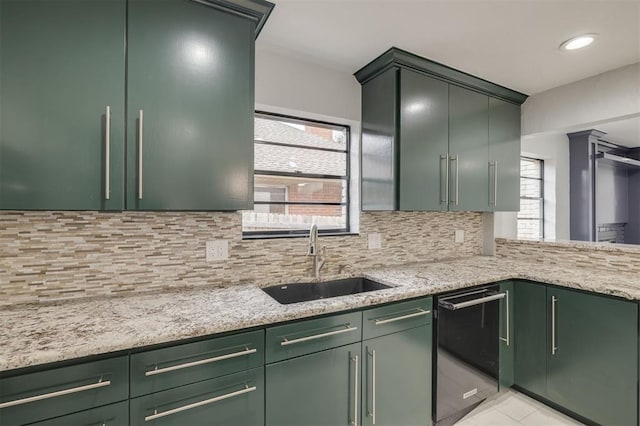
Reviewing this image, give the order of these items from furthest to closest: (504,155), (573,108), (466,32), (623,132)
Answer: (623,132) < (504,155) < (573,108) < (466,32)

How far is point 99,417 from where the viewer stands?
1.05 m

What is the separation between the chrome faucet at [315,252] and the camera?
199 cm

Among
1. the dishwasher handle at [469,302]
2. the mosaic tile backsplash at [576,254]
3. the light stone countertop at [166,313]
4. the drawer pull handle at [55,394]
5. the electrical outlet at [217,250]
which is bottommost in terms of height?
the drawer pull handle at [55,394]

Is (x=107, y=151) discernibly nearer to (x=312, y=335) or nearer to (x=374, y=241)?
(x=312, y=335)

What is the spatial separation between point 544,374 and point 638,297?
798 mm

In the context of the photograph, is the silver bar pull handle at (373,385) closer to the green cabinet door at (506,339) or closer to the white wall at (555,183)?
the green cabinet door at (506,339)

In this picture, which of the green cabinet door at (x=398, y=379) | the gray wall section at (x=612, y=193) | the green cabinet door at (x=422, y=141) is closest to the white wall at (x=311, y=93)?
the green cabinet door at (x=422, y=141)

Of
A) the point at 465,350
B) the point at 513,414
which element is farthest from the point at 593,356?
the point at 465,350

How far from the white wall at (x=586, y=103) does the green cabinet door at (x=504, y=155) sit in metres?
0.18

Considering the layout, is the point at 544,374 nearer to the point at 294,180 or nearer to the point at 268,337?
the point at 268,337

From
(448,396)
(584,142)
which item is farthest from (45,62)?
(584,142)

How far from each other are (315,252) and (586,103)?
2.50 m

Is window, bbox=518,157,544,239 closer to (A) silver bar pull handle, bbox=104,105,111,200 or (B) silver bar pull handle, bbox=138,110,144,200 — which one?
(B) silver bar pull handle, bbox=138,110,144,200

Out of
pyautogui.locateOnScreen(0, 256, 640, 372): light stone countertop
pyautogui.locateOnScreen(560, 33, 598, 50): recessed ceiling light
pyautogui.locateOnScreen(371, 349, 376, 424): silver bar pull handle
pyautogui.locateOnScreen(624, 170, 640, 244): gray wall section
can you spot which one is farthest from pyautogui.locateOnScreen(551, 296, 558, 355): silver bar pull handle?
pyautogui.locateOnScreen(624, 170, 640, 244): gray wall section
